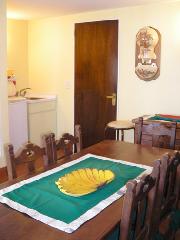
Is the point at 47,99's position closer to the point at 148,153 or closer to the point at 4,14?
the point at 4,14

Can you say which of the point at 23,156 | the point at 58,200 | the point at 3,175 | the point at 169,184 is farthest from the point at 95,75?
the point at 58,200

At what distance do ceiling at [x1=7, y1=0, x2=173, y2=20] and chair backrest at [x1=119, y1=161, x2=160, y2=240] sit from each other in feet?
9.22

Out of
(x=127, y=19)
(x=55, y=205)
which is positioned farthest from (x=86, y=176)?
(x=127, y=19)

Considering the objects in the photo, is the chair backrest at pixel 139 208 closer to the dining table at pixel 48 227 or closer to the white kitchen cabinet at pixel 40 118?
the dining table at pixel 48 227

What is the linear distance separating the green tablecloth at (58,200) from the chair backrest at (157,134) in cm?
81

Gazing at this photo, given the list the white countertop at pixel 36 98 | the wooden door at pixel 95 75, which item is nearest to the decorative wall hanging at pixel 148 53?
the wooden door at pixel 95 75

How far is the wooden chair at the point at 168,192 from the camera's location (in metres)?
1.50

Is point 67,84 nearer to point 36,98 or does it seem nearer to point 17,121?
point 36,98

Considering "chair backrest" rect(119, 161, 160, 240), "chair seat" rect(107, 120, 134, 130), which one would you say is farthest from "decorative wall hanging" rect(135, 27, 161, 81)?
"chair backrest" rect(119, 161, 160, 240)

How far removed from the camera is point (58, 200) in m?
1.50

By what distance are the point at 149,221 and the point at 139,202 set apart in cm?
22

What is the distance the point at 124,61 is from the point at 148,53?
Answer: 0.40 meters

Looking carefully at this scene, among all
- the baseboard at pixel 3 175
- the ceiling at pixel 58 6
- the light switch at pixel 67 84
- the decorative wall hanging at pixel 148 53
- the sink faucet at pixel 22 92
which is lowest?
the baseboard at pixel 3 175

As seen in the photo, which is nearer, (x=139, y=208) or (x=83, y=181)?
(x=139, y=208)
